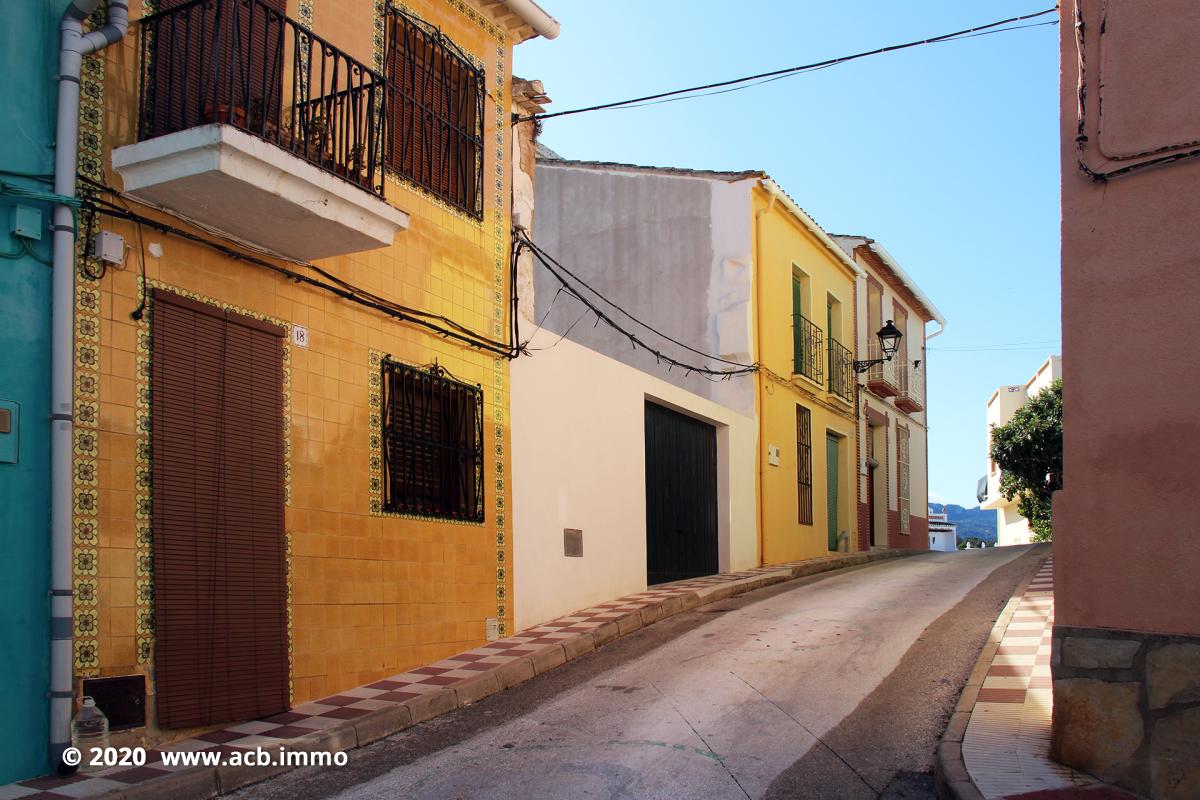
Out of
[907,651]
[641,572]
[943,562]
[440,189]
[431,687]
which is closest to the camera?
[431,687]

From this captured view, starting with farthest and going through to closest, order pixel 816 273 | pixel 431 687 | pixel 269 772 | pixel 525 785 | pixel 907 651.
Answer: pixel 816 273, pixel 907 651, pixel 431 687, pixel 269 772, pixel 525 785

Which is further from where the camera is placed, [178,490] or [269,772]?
[178,490]

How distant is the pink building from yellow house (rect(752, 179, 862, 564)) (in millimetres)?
11098

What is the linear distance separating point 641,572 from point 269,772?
7.34 metres

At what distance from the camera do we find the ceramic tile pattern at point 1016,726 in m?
5.43

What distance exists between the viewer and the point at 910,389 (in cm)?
2642

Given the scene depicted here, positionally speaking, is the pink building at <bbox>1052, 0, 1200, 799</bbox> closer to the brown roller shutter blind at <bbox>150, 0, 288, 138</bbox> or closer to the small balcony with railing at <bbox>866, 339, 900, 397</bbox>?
the brown roller shutter blind at <bbox>150, 0, 288, 138</bbox>

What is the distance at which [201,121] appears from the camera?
6648 millimetres

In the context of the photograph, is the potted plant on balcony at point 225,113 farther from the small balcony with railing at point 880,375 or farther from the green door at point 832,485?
the small balcony with railing at point 880,375

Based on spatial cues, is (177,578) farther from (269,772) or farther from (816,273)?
(816,273)

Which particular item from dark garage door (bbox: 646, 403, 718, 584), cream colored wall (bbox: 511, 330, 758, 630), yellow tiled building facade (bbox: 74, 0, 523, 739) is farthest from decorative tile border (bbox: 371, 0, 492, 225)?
dark garage door (bbox: 646, 403, 718, 584)

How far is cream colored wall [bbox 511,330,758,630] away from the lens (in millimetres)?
10766

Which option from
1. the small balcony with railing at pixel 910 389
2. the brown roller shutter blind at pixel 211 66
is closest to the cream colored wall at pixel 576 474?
the brown roller shutter blind at pixel 211 66

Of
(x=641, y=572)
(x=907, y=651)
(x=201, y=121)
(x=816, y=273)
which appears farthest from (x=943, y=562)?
(x=201, y=121)
